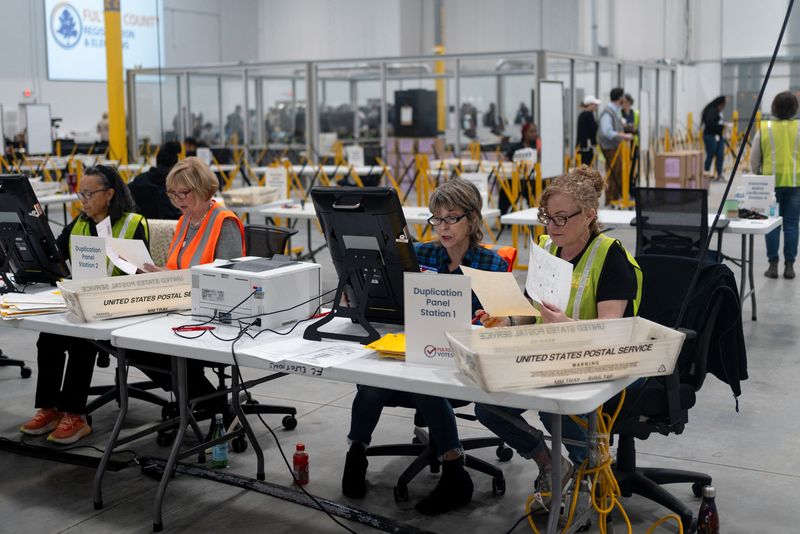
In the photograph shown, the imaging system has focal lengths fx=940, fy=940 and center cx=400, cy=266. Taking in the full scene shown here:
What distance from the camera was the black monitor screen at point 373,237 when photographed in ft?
8.66

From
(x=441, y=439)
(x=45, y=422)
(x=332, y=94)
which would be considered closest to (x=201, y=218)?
(x=45, y=422)

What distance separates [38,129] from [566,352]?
10184mm

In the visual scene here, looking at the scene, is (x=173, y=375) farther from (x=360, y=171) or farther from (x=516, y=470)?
(x=360, y=171)

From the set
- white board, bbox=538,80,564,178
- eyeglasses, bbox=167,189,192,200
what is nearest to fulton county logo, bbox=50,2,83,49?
white board, bbox=538,80,564,178

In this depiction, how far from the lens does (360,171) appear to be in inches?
404

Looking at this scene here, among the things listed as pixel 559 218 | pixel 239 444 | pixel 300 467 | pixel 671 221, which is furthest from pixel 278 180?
pixel 559 218

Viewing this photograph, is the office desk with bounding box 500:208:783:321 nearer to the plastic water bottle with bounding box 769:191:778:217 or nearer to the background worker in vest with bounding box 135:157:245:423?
the plastic water bottle with bounding box 769:191:778:217

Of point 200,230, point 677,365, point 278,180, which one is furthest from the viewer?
point 278,180

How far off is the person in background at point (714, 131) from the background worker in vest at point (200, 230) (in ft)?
40.3

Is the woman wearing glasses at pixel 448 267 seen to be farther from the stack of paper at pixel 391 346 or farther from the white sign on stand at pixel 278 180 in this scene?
the white sign on stand at pixel 278 180

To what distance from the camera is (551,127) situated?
26.8 ft

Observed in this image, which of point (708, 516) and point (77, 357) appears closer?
point (708, 516)

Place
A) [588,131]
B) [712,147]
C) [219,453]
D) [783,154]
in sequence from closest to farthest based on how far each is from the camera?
[219,453] → [783,154] → [588,131] → [712,147]

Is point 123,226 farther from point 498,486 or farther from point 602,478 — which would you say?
point 602,478
